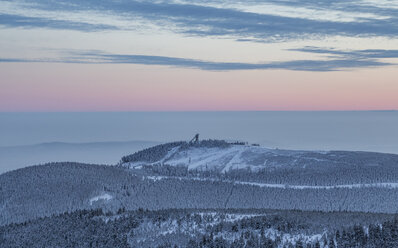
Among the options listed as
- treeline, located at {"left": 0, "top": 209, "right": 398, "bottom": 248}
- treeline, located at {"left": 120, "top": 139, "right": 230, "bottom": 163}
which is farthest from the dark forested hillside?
treeline, located at {"left": 120, "top": 139, "right": 230, "bottom": 163}

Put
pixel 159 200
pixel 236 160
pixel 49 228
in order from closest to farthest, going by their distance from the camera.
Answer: pixel 49 228 → pixel 159 200 → pixel 236 160

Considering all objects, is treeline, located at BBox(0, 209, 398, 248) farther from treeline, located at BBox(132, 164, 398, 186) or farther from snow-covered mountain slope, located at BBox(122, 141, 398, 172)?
snow-covered mountain slope, located at BBox(122, 141, 398, 172)

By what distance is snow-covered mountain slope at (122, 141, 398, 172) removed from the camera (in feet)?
443

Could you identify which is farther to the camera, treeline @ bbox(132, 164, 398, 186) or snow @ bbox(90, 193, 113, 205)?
treeline @ bbox(132, 164, 398, 186)

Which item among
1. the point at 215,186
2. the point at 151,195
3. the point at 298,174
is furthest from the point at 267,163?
the point at 151,195

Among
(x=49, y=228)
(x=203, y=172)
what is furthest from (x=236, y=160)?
(x=49, y=228)

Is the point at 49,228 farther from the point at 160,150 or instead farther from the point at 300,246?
the point at 160,150

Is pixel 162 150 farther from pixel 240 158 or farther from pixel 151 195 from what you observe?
pixel 151 195

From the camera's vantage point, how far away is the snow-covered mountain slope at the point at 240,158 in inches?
5315

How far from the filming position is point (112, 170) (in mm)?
126562

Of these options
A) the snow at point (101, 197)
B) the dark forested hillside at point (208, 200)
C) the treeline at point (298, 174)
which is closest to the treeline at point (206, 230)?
the dark forested hillside at point (208, 200)

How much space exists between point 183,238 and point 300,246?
45.4 ft

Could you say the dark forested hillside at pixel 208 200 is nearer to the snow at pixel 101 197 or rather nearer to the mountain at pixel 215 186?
the mountain at pixel 215 186

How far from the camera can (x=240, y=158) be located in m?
144
